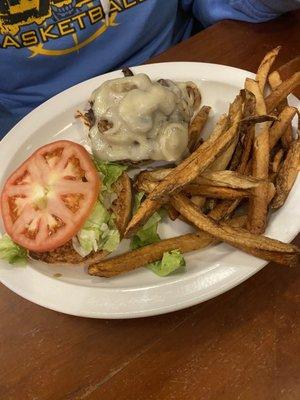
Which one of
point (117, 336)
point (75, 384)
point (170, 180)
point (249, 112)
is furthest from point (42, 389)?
point (249, 112)

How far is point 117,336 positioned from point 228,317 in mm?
275

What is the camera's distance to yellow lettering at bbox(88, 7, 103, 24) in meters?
1.85

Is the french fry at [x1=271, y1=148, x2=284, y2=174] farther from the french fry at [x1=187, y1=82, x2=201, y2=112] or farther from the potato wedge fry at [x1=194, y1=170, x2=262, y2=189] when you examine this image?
the french fry at [x1=187, y1=82, x2=201, y2=112]

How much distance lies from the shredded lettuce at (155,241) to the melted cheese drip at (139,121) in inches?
5.3

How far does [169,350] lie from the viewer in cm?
121

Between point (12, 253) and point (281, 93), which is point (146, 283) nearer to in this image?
point (12, 253)

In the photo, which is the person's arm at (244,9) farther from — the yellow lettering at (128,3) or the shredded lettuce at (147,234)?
A: the shredded lettuce at (147,234)

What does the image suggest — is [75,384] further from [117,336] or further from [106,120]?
[106,120]

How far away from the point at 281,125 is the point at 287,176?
0.15 m

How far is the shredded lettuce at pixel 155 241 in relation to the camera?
1211mm

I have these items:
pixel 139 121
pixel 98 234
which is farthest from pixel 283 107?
pixel 98 234

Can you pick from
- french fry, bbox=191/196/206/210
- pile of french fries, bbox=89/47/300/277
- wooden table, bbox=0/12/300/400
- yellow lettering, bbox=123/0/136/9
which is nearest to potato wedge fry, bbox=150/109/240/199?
pile of french fries, bbox=89/47/300/277

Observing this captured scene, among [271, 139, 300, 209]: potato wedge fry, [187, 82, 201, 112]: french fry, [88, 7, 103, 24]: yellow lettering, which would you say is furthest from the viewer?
[88, 7, 103, 24]: yellow lettering

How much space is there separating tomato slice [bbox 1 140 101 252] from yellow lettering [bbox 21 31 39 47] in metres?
0.62
